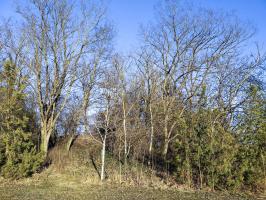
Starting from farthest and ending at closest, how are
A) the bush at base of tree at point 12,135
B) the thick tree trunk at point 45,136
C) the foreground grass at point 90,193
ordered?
1. the thick tree trunk at point 45,136
2. the bush at base of tree at point 12,135
3. the foreground grass at point 90,193

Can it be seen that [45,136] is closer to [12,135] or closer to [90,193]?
[12,135]

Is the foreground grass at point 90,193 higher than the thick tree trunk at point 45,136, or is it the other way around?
the thick tree trunk at point 45,136

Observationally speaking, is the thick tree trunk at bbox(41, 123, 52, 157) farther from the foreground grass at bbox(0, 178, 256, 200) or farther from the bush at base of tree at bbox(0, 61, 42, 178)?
the foreground grass at bbox(0, 178, 256, 200)

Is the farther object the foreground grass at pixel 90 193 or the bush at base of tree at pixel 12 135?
the bush at base of tree at pixel 12 135

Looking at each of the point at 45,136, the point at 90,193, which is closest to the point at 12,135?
the point at 45,136

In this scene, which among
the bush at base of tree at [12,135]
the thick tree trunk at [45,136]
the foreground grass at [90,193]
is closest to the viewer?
the foreground grass at [90,193]

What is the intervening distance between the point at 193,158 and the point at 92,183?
437 cm

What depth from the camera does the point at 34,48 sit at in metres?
14.8

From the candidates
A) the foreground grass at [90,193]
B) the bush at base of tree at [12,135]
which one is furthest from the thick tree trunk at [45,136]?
the foreground grass at [90,193]

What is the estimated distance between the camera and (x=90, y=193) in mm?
8500

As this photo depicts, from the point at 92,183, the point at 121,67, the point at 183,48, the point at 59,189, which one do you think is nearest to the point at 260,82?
the point at 183,48

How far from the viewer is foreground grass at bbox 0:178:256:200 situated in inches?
305

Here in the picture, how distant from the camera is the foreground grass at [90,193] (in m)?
7.75

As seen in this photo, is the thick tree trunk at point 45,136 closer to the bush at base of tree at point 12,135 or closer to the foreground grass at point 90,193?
the bush at base of tree at point 12,135
